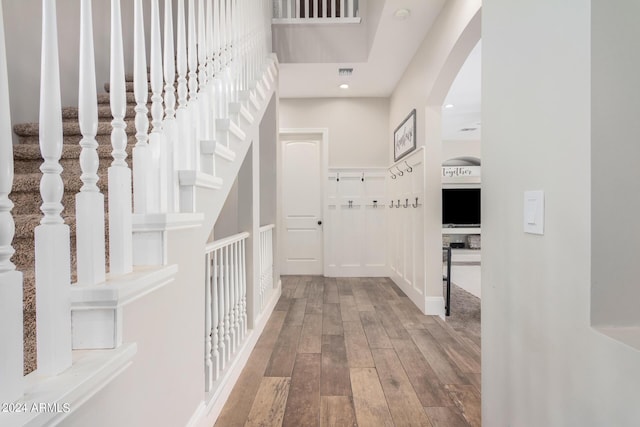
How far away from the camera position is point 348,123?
472 centimetres

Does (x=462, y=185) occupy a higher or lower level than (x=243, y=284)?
higher

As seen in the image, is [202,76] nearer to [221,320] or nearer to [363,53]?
[221,320]

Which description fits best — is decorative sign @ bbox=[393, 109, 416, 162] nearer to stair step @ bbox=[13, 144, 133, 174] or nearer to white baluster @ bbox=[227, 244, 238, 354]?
white baluster @ bbox=[227, 244, 238, 354]

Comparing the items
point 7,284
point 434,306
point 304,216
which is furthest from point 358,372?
point 304,216

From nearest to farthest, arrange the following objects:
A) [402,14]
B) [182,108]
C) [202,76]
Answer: [182,108] → [202,76] → [402,14]

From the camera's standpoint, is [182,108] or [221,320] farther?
[221,320]

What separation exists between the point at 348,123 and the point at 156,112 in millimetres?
3883

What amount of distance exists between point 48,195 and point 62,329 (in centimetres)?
28

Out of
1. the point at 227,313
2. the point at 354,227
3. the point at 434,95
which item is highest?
the point at 434,95

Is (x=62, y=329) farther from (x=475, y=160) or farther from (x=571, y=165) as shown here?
(x=475, y=160)

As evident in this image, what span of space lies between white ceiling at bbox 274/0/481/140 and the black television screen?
2345 millimetres

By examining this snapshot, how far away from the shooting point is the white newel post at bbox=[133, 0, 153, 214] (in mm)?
974

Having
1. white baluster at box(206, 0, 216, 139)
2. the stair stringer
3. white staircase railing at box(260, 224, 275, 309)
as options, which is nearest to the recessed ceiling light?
the stair stringer

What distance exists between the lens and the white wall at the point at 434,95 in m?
2.50
